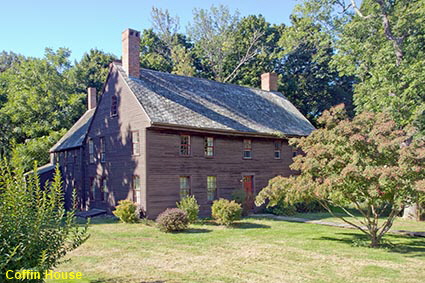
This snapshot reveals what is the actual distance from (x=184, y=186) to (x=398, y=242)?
1161 centimetres

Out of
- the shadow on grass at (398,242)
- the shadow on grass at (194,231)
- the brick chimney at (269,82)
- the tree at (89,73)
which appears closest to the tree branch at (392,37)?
the shadow on grass at (398,242)

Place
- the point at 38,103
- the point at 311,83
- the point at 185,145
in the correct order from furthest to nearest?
1. the point at 311,83
2. the point at 38,103
3. the point at 185,145

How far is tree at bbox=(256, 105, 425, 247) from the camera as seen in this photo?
40.7ft

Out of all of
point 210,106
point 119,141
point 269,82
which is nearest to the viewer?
point 119,141

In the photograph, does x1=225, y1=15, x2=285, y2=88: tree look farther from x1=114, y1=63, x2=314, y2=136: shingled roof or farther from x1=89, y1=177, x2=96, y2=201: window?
x1=89, y1=177, x2=96, y2=201: window

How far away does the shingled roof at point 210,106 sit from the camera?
72.2ft

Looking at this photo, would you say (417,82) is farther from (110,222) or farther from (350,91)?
(350,91)

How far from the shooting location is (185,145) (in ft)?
73.1

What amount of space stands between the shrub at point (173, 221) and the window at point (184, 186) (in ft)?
14.2

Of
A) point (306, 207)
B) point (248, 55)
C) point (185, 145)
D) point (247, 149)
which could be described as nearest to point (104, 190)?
point (185, 145)

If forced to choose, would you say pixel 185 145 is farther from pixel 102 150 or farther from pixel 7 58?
pixel 7 58

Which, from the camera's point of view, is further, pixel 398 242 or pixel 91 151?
pixel 91 151

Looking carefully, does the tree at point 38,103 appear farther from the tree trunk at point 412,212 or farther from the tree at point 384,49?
the tree trunk at point 412,212

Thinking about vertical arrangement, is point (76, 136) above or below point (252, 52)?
below
